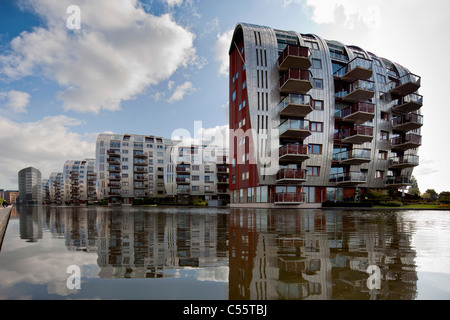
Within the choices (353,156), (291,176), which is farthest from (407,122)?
(291,176)

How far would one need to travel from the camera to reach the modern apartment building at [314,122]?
31859 millimetres

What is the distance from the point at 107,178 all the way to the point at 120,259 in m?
84.5

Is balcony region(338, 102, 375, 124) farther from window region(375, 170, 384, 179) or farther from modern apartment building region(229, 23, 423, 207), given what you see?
window region(375, 170, 384, 179)

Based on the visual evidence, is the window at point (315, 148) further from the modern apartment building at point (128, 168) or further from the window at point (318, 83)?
the modern apartment building at point (128, 168)

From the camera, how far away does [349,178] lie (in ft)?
111

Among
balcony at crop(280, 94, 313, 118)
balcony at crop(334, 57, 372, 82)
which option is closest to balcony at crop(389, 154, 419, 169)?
balcony at crop(334, 57, 372, 82)

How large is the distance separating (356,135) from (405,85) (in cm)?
1528

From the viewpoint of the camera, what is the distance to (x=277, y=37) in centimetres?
3581

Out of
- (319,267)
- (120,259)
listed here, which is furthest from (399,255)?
(120,259)

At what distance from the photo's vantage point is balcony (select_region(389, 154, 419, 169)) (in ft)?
126

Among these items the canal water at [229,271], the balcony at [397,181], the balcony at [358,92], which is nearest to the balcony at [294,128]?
the balcony at [358,92]

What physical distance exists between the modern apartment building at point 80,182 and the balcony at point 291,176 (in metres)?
107

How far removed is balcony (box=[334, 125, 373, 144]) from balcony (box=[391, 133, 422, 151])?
7944mm

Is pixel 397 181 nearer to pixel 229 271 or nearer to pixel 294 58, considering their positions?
pixel 294 58
